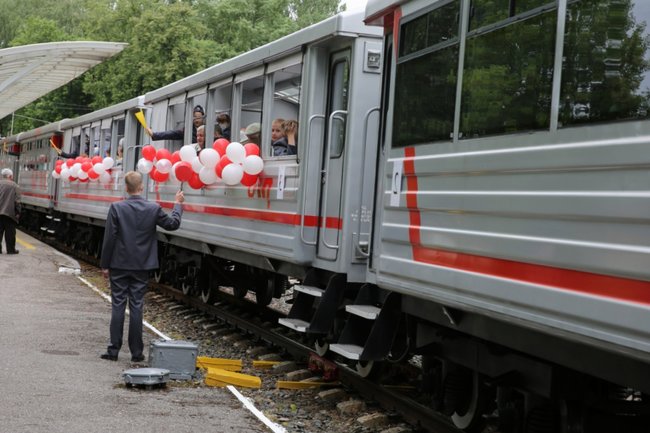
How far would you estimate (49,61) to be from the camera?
23.5 meters

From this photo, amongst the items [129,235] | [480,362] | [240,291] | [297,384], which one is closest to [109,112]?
[240,291]

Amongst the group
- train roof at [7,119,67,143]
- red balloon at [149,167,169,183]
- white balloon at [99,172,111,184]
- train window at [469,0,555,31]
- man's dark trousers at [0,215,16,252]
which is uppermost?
train roof at [7,119,67,143]

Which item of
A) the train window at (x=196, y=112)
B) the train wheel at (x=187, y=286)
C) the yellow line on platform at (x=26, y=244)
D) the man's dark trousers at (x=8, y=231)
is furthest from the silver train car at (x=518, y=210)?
the yellow line on platform at (x=26, y=244)

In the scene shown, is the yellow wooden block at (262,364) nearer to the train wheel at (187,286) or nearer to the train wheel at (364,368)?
the train wheel at (364,368)

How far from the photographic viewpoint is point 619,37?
4.61 meters

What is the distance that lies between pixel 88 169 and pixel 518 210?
1669 cm

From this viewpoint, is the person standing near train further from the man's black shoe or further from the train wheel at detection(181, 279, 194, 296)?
the man's black shoe

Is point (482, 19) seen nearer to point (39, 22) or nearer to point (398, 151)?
point (398, 151)

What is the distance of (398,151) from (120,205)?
349 cm

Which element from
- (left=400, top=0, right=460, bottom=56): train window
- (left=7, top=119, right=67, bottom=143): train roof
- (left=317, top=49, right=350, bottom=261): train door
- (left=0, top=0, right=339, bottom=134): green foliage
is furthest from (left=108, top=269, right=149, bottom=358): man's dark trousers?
(left=0, top=0, right=339, bottom=134): green foliage

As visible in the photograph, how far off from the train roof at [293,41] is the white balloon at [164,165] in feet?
3.52

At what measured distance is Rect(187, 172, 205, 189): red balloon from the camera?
12.2m

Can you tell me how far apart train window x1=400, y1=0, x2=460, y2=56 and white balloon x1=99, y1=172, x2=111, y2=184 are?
1351 cm

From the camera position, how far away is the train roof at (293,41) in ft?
29.6
